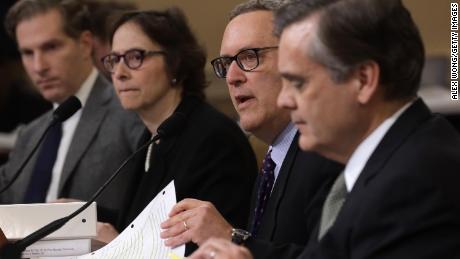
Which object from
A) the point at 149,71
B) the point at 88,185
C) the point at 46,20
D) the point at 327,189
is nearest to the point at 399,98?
the point at 327,189

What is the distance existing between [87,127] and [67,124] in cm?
15

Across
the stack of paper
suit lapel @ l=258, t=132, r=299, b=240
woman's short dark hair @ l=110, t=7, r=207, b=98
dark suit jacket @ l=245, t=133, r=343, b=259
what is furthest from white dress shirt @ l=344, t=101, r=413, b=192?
woman's short dark hair @ l=110, t=7, r=207, b=98

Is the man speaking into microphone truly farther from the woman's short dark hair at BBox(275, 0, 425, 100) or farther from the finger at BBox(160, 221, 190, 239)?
the woman's short dark hair at BBox(275, 0, 425, 100)

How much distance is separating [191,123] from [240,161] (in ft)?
0.76

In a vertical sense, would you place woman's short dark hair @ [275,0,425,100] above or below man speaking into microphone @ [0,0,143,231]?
above

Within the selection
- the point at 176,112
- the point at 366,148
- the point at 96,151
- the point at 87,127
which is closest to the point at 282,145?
the point at 176,112

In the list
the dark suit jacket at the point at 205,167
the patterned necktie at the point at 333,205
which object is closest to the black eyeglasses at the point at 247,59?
the dark suit jacket at the point at 205,167

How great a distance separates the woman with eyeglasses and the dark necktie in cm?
60

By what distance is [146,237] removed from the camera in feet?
7.51

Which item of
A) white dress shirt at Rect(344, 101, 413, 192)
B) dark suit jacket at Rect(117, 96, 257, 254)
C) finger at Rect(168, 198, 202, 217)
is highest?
white dress shirt at Rect(344, 101, 413, 192)

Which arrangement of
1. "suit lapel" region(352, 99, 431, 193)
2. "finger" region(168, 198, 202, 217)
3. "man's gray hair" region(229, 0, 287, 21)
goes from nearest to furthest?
"suit lapel" region(352, 99, 431, 193) < "finger" region(168, 198, 202, 217) < "man's gray hair" region(229, 0, 287, 21)

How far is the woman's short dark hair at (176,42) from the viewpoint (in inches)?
126

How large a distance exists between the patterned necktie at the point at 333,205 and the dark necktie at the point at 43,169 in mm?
1992

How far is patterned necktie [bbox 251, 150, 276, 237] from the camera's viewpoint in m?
2.41
